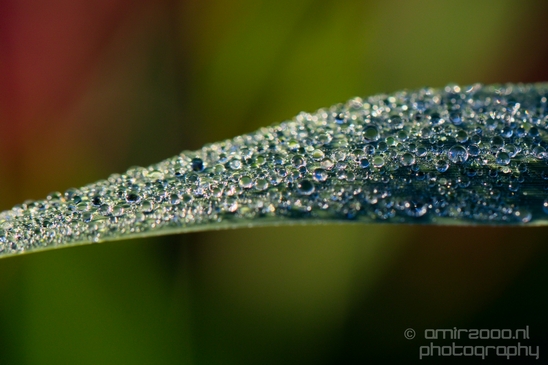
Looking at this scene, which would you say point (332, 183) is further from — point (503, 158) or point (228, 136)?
point (228, 136)

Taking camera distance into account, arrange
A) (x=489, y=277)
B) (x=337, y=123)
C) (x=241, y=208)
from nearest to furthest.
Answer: (x=241, y=208) < (x=337, y=123) < (x=489, y=277)

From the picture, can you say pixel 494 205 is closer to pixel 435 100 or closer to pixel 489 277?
pixel 435 100

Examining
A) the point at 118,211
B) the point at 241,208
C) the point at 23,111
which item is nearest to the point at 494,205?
the point at 241,208

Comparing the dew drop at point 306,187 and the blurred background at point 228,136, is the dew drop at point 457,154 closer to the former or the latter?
the dew drop at point 306,187

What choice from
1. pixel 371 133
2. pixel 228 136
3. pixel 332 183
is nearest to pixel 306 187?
pixel 332 183

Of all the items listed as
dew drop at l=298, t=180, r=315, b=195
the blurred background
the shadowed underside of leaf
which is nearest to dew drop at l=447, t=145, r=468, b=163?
the shadowed underside of leaf

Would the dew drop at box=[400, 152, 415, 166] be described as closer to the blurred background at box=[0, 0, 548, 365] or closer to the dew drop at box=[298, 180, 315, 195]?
the dew drop at box=[298, 180, 315, 195]

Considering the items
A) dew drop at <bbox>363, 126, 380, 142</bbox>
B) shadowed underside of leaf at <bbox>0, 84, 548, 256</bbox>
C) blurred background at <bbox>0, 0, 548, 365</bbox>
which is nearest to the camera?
shadowed underside of leaf at <bbox>0, 84, 548, 256</bbox>
